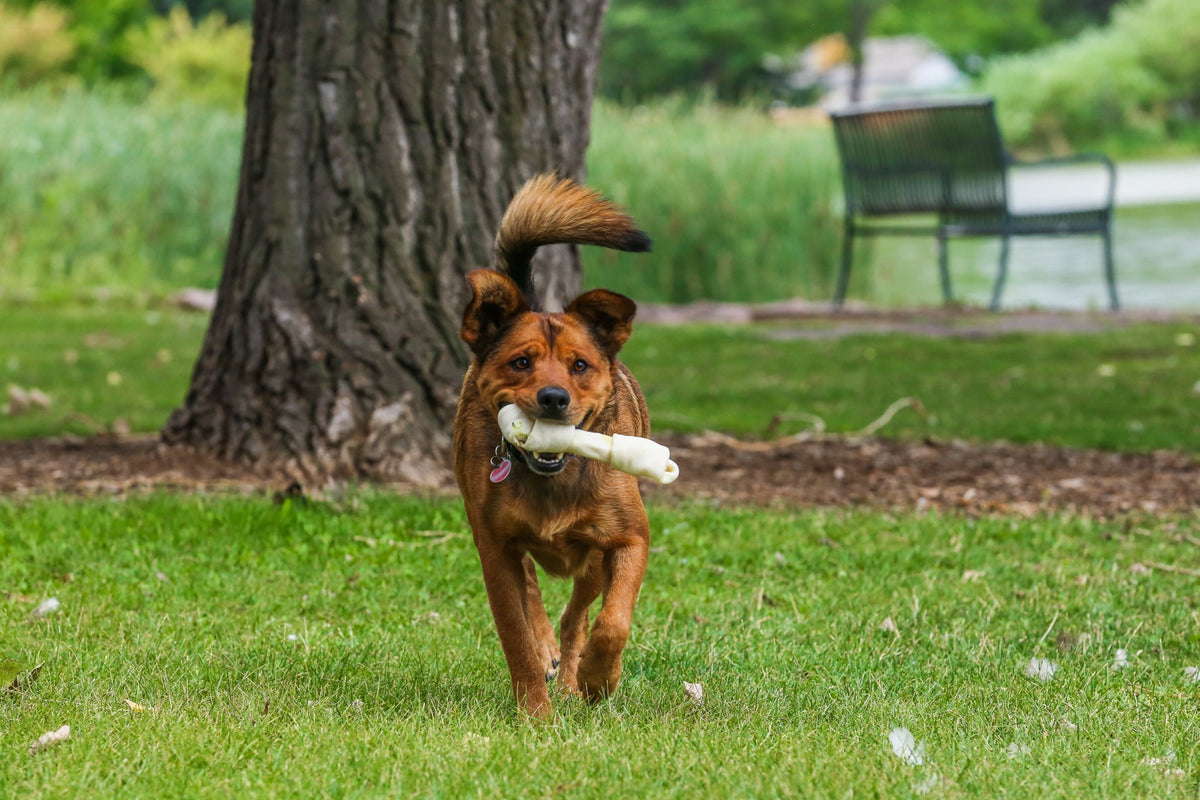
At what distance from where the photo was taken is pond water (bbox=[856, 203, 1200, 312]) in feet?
50.1

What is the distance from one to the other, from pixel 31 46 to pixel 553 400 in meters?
28.8

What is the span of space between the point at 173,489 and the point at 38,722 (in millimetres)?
2713

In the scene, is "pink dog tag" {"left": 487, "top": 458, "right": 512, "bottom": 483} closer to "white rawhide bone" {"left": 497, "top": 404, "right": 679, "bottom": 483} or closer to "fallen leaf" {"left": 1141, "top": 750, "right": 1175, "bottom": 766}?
"white rawhide bone" {"left": 497, "top": 404, "right": 679, "bottom": 483}

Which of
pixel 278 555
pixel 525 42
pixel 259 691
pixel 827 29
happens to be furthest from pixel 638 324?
pixel 827 29

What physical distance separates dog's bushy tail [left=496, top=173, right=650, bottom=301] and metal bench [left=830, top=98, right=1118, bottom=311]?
30.4 feet

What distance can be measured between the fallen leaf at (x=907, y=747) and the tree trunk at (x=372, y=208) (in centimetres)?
318

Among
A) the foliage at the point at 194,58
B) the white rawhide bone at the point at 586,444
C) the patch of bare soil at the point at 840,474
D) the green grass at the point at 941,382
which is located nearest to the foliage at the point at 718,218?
the green grass at the point at 941,382

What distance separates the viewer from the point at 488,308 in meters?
3.61

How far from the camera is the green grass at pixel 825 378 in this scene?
7746mm

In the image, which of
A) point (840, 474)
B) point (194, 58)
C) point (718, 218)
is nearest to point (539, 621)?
point (840, 474)

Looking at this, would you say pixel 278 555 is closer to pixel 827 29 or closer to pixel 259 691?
pixel 259 691

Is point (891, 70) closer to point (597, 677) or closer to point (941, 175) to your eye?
point (941, 175)

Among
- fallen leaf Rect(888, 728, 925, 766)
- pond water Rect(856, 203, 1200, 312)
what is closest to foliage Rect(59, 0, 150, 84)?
pond water Rect(856, 203, 1200, 312)

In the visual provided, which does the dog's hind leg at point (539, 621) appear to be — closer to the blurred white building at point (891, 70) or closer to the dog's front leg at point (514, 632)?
the dog's front leg at point (514, 632)
